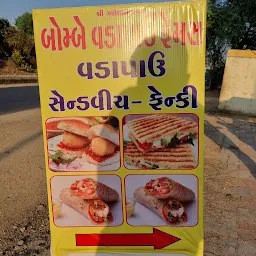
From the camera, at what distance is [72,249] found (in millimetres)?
2402

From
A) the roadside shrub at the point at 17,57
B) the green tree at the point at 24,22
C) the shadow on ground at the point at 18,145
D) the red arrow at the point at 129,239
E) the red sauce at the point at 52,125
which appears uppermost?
the green tree at the point at 24,22

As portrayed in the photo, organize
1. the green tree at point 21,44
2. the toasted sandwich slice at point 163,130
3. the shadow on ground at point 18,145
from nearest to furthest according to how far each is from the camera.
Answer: the toasted sandwich slice at point 163,130, the shadow on ground at point 18,145, the green tree at point 21,44

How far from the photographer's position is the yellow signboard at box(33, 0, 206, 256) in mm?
1988

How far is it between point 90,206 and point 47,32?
1239mm

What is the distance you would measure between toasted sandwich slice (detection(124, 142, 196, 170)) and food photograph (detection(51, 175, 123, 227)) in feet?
0.66

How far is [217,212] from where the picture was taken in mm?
3836

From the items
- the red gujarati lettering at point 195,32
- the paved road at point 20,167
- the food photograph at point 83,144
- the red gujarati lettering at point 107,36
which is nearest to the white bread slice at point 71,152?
the food photograph at point 83,144

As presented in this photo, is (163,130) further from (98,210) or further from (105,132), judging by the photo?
(98,210)

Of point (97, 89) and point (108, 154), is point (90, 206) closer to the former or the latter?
point (108, 154)

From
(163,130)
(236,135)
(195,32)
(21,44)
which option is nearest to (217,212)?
(163,130)

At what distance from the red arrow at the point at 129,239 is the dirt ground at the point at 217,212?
3.00ft

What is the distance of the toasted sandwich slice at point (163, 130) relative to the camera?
6.85 feet

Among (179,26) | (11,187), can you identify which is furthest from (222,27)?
(179,26)

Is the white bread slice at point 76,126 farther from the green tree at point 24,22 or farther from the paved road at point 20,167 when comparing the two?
the green tree at point 24,22
